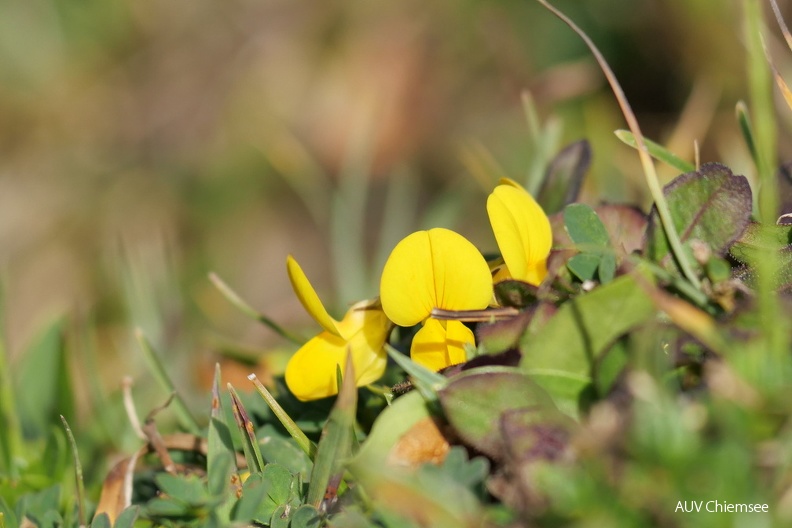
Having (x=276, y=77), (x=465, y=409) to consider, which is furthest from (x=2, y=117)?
(x=465, y=409)

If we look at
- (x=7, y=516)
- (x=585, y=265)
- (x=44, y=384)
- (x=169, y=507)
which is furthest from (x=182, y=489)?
(x=44, y=384)

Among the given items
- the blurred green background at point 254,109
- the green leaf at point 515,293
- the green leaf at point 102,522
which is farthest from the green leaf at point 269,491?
the blurred green background at point 254,109

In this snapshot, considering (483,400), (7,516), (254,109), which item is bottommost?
(254,109)

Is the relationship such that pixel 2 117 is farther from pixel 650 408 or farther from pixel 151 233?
pixel 650 408

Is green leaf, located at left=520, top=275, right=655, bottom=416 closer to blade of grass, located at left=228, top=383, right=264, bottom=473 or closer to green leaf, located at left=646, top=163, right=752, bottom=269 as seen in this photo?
green leaf, located at left=646, top=163, right=752, bottom=269

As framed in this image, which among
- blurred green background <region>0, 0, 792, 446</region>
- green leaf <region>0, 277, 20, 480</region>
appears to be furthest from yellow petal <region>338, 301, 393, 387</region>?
blurred green background <region>0, 0, 792, 446</region>

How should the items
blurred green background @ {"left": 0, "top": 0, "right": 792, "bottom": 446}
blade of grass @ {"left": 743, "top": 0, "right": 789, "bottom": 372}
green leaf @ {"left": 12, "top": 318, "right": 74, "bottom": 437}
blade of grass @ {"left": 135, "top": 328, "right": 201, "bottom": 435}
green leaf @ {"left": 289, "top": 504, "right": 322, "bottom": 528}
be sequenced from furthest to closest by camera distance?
blurred green background @ {"left": 0, "top": 0, "right": 792, "bottom": 446} < green leaf @ {"left": 12, "top": 318, "right": 74, "bottom": 437} < blade of grass @ {"left": 135, "top": 328, "right": 201, "bottom": 435} < green leaf @ {"left": 289, "top": 504, "right": 322, "bottom": 528} < blade of grass @ {"left": 743, "top": 0, "right": 789, "bottom": 372}

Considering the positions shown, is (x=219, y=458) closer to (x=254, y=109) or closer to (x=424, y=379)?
(x=424, y=379)
